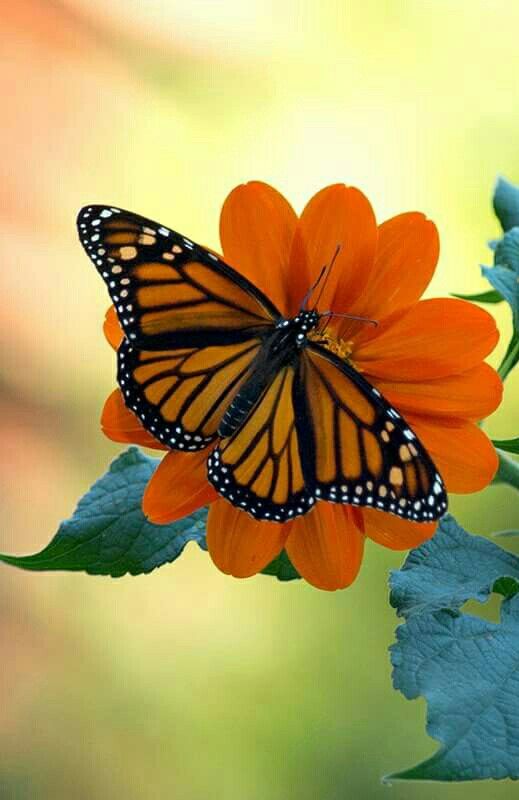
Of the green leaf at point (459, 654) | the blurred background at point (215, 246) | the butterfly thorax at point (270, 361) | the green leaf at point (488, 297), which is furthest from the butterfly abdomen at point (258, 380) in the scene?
the blurred background at point (215, 246)

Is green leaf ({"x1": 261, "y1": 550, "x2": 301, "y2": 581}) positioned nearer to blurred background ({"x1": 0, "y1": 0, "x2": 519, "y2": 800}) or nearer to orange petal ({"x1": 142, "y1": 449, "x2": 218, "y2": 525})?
orange petal ({"x1": 142, "y1": 449, "x2": 218, "y2": 525})

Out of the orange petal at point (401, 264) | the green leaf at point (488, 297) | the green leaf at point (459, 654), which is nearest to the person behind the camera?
the green leaf at point (459, 654)

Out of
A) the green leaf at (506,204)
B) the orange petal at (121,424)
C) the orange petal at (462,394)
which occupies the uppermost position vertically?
the green leaf at (506,204)

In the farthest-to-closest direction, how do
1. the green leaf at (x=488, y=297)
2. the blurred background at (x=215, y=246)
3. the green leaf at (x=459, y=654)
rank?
the blurred background at (x=215, y=246)
the green leaf at (x=488, y=297)
the green leaf at (x=459, y=654)

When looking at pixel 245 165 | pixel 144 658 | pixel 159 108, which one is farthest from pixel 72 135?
pixel 144 658

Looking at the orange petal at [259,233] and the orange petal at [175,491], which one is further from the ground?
the orange petal at [259,233]

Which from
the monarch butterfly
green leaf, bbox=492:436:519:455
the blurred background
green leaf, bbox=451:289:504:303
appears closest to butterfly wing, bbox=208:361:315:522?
the monarch butterfly

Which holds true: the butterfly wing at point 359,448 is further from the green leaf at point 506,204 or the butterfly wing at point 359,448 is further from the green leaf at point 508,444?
the green leaf at point 506,204

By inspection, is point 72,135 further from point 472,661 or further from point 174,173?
A: point 472,661
